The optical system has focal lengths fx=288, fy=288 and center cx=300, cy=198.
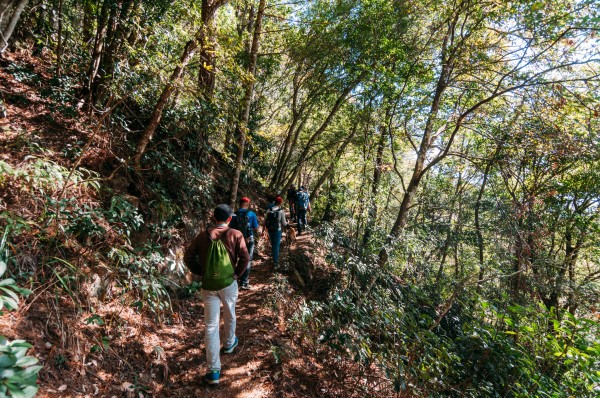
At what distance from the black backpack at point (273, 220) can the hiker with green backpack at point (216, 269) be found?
3.51 meters

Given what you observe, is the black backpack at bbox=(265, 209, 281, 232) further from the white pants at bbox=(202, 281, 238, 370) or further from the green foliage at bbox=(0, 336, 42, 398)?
the green foliage at bbox=(0, 336, 42, 398)

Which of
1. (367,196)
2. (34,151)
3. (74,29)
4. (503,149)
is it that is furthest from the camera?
(367,196)

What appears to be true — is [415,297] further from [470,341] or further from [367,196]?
[367,196]

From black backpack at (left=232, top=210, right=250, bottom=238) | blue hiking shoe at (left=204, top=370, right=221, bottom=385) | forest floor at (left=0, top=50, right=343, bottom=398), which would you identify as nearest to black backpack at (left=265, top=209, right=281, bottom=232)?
black backpack at (left=232, top=210, right=250, bottom=238)

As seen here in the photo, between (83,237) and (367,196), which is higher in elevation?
(367,196)

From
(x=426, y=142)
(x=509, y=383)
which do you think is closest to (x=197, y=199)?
(x=426, y=142)

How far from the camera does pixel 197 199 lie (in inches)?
293

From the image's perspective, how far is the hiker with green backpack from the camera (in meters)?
3.74

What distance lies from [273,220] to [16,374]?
6.55 m

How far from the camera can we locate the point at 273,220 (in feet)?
25.1

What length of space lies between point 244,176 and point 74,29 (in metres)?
6.36

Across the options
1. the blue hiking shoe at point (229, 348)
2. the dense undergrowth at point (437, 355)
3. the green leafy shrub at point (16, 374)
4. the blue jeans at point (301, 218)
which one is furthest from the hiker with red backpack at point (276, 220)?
the green leafy shrub at point (16, 374)

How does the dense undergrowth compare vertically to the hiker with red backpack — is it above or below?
below

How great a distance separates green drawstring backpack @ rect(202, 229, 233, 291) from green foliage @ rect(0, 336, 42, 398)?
2525 mm
